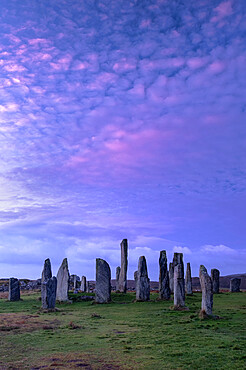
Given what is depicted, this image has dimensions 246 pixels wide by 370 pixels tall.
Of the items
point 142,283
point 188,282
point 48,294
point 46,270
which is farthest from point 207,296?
point 188,282

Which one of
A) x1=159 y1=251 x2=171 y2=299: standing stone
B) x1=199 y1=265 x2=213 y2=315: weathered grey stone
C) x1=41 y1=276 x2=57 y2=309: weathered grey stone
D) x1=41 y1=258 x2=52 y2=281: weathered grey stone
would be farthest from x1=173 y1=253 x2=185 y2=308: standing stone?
x1=41 y1=258 x2=52 y2=281: weathered grey stone

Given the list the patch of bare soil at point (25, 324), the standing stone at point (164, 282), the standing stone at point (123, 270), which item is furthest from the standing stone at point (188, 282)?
the patch of bare soil at point (25, 324)

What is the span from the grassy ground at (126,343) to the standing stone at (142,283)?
10.2 m

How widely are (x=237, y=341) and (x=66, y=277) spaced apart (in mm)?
19024

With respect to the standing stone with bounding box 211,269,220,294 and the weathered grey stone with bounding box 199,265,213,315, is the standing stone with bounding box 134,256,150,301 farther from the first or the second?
the standing stone with bounding box 211,269,220,294

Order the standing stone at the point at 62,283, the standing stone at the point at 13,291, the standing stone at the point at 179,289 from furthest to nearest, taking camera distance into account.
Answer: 1. the standing stone at the point at 13,291
2. the standing stone at the point at 62,283
3. the standing stone at the point at 179,289

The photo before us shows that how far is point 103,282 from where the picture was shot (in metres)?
27.7

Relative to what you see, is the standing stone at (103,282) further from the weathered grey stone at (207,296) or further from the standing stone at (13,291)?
the weathered grey stone at (207,296)

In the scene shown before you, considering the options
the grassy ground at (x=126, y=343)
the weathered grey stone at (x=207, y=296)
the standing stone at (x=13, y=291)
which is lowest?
the standing stone at (x=13, y=291)

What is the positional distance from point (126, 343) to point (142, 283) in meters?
17.0

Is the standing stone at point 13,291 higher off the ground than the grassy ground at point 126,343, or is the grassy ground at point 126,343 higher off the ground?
the grassy ground at point 126,343

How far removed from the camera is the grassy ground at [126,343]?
378 inches

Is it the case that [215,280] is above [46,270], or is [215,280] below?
below

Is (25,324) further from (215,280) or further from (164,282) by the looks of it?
(215,280)
